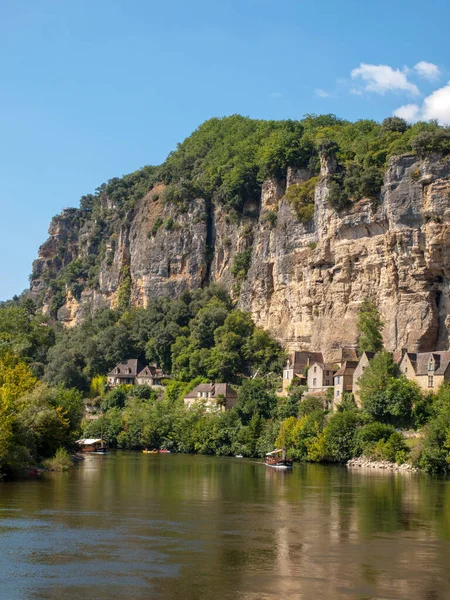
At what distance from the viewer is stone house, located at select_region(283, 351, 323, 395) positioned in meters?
81.7

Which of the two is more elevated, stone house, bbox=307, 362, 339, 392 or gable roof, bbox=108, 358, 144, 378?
gable roof, bbox=108, 358, 144, 378

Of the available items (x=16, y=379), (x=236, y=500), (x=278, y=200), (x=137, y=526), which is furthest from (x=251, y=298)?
(x=137, y=526)

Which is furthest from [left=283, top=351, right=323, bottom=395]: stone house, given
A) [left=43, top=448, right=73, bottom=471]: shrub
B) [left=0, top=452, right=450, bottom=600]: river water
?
[left=0, top=452, right=450, bottom=600]: river water

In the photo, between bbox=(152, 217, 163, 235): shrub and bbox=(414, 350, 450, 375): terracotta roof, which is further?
bbox=(152, 217, 163, 235): shrub

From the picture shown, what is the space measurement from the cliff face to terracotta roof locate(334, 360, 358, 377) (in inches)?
171

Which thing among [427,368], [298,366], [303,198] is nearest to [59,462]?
[427,368]

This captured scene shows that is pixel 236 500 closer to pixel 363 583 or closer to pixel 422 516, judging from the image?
pixel 422 516

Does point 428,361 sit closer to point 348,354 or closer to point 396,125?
point 348,354

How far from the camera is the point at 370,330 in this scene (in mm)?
77000

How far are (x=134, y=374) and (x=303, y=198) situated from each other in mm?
30268

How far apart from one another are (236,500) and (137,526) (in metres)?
9.87

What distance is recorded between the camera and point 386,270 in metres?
79.8

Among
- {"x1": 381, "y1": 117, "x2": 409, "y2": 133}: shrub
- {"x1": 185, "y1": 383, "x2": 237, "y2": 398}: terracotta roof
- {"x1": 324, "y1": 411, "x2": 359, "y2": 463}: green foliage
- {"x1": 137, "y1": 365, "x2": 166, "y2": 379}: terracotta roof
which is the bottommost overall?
{"x1": 324, "y1": 411, "x2": 359, "y2": 463}: green foliage

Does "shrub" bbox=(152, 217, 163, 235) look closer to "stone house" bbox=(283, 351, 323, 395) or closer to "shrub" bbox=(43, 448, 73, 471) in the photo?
"stone house" bbox=(283, 351, 323, 395)
